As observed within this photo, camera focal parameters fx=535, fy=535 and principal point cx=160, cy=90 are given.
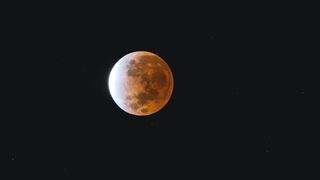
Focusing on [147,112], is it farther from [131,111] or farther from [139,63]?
[139,63]

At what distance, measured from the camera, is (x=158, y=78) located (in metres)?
9.67

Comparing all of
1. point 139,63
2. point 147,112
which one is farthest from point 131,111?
point 139,63

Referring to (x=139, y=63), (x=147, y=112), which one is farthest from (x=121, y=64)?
(x=147, y=112)

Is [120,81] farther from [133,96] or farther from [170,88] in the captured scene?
[170,88]

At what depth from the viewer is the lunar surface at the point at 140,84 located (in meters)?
9.61

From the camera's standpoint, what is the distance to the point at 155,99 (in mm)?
9734

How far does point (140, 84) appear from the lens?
9578mm

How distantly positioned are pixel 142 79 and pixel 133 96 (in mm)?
356

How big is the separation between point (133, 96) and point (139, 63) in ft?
2.06

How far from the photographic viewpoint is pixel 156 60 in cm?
1002

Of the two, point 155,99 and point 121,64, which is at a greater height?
point 121,64

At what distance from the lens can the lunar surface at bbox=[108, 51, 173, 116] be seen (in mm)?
9609

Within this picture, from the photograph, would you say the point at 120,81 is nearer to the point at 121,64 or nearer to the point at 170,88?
the point at 121,64

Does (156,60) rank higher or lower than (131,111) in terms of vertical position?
higher
